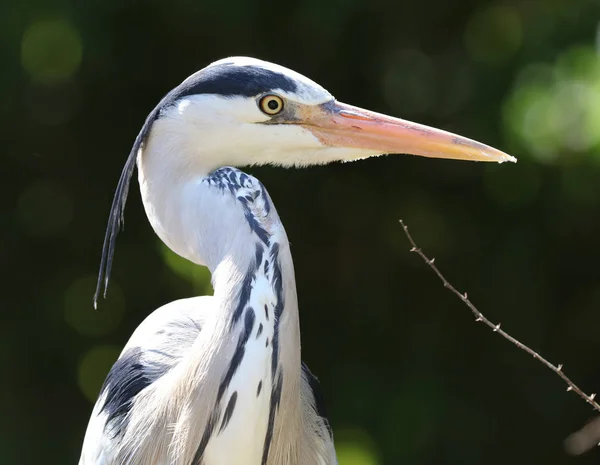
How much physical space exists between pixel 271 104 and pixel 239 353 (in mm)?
569

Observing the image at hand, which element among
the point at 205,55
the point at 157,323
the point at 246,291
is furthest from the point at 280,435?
the point at 205,55

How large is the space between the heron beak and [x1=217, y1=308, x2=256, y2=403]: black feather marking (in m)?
0.49

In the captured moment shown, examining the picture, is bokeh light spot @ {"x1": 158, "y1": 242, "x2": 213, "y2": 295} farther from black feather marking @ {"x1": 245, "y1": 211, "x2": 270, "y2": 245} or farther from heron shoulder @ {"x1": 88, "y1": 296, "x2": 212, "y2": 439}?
black feather marking @ {"x1": 245, "y1": 211, "x2": 270, "y2": 245}

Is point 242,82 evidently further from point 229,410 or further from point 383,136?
point 229,410

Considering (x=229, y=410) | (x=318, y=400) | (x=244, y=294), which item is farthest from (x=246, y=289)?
(x=318, y=400)

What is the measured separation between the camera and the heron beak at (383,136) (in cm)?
211

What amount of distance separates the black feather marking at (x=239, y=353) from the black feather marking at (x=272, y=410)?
10 centimetres

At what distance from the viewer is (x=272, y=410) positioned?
6.28 ft

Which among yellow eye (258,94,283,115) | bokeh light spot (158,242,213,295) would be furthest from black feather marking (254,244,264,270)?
bokeh light spot (158,242,213,295)

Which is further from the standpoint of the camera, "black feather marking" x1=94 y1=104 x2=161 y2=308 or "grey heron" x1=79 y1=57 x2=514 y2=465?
"black feather marking" x1=94 y1=104 x2=161 y2=308

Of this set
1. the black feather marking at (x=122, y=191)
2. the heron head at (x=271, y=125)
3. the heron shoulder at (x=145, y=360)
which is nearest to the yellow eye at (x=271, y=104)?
the heron head at (x=271, y=125)

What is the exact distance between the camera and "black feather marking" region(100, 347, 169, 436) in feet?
7.26

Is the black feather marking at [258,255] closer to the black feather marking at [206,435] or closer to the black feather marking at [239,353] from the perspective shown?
the black feather marking at [239,353]

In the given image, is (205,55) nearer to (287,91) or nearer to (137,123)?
(137,123)
